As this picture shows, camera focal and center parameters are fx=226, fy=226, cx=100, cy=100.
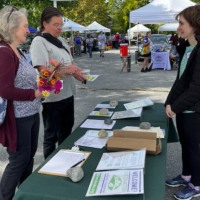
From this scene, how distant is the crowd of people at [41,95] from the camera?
5.30ft

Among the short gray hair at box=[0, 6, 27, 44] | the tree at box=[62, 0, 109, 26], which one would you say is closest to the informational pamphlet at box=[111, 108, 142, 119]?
the short gray hair at box=[0, 6, 27, 44]

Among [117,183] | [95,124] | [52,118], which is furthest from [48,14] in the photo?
[117,183]

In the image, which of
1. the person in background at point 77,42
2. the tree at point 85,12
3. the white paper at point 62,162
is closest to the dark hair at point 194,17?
the white paper at point 62,162

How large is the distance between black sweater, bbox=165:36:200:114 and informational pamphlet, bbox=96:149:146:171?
61 centimetres

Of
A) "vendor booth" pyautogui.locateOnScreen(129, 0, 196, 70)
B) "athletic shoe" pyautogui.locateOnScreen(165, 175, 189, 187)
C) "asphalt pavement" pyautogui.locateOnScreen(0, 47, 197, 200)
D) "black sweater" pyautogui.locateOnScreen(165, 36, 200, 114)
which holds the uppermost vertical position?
"vendor booth" pyautogui.locateOnScreen(129, 0, 196, 70)

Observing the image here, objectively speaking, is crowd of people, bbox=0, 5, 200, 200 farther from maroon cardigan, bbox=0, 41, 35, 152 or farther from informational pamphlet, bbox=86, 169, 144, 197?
informational pamphlet, bbox=86, 169, 144, 197

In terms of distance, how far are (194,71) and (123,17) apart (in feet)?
118

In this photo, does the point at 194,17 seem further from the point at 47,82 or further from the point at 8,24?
the point at 8,24

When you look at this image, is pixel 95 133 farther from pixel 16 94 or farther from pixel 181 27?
pixel 181 27

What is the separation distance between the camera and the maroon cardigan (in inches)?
60.2

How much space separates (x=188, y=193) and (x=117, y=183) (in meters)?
1.22

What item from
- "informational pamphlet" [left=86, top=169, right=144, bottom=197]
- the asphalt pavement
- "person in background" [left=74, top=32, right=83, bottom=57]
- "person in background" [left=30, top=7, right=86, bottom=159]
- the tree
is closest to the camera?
"informational pamphlet" [left=86, top=169, right=144, bottom=197]

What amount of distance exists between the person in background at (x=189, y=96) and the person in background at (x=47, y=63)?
1.02 m

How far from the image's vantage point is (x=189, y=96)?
1.89 metres
